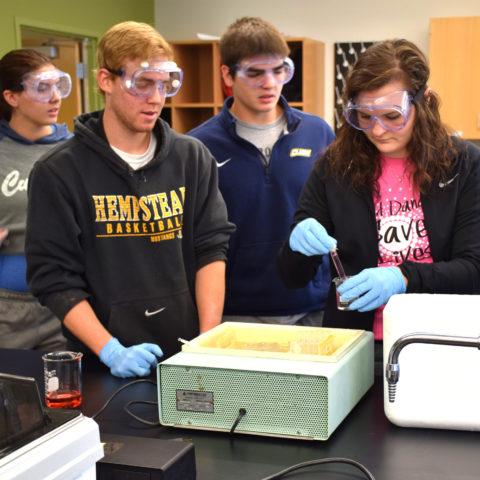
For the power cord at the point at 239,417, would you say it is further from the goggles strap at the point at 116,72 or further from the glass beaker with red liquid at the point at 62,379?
the goggles strap at the point at 116,72

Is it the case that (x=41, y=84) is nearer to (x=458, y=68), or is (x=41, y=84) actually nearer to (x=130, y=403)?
(x=130, y=403)

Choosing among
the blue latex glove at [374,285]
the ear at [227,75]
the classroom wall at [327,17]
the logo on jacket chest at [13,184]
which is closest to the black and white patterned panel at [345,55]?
the classroom wall at [327,17]

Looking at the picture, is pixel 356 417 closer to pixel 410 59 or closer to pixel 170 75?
pixel 410 59

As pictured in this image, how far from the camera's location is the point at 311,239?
5.90 ft

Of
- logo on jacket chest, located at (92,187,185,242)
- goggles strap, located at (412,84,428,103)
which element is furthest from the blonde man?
goggles strap, located at (412,84,428,103)

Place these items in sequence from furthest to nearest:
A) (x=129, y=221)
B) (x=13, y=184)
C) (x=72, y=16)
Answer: (x=72, y=16), (x=13, y=184), (x=129, y=221)

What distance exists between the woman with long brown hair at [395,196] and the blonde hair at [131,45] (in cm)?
59

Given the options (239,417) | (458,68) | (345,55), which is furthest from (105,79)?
(345,55)

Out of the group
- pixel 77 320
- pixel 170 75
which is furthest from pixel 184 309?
pixel 170 75

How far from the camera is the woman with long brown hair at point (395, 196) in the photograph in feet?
5.70

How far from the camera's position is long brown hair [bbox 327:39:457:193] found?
178 centimetres

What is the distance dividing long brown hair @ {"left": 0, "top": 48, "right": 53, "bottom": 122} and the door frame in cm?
148

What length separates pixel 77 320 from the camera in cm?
181

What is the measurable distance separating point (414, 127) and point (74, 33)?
3688 millimetres
